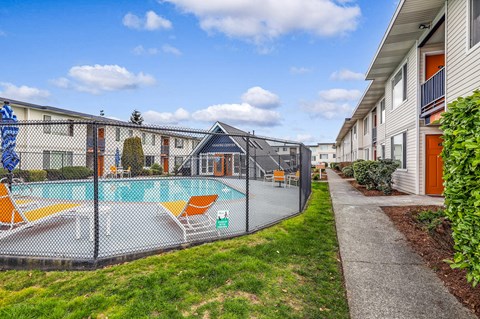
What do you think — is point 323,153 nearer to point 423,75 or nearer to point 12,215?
point 423,75

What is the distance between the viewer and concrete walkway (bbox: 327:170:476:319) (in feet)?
9.28

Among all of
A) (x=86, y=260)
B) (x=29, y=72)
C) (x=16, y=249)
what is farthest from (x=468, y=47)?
(x=29, y=72)

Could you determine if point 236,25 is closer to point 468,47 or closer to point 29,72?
point 468,47

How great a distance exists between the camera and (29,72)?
20250mm

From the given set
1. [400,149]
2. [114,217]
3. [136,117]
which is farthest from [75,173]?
[136,117]

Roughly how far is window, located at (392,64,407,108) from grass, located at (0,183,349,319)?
31.5ft

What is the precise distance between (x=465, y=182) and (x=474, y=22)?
5829 mm

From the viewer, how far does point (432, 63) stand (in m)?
9.73

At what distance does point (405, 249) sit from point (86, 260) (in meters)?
5.09

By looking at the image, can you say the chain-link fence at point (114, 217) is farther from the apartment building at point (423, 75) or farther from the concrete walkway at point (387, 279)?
the apartment building at point (423, 75)

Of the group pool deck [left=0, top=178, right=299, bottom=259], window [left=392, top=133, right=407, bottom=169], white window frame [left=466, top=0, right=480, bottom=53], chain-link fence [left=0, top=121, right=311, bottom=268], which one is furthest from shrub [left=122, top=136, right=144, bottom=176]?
window [left=392, top=133, right=407, bottom=169]

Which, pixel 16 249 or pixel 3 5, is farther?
pixel 3 5

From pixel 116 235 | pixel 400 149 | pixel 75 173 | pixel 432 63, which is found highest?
pixel 432 63

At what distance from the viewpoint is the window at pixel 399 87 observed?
442 inches
